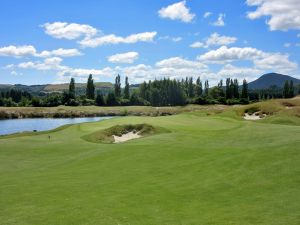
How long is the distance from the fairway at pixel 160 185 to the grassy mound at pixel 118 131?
8.42 m

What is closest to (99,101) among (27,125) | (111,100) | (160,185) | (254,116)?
(111,100)

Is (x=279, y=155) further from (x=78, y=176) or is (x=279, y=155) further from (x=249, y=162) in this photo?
(x=78, y=176)

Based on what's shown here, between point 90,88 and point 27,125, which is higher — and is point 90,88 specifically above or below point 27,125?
above

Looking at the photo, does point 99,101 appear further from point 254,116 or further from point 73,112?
point 254,116

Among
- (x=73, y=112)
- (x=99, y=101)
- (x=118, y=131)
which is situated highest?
(x=99, y=101)

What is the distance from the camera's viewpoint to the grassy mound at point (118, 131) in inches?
1630

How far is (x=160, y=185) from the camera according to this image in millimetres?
19812

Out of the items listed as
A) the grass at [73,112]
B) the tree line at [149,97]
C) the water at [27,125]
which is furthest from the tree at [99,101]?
the water at [27,125]

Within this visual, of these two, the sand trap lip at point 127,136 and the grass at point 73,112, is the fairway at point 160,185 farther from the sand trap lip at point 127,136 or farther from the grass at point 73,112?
the grass at point 73,112

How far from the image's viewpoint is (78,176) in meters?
24.0

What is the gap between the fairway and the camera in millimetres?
14469

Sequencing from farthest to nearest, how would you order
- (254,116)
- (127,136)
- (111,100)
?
(111,100) → (254,116) → (127,136)

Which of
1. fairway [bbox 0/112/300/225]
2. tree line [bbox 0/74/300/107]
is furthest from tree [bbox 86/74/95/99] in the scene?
fairway [bbox 0/112/300/225]

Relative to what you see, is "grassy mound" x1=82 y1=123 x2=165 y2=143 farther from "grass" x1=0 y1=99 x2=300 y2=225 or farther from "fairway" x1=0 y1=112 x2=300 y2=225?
"fairway" x1=0 y1=112 x2=300 y2=225
